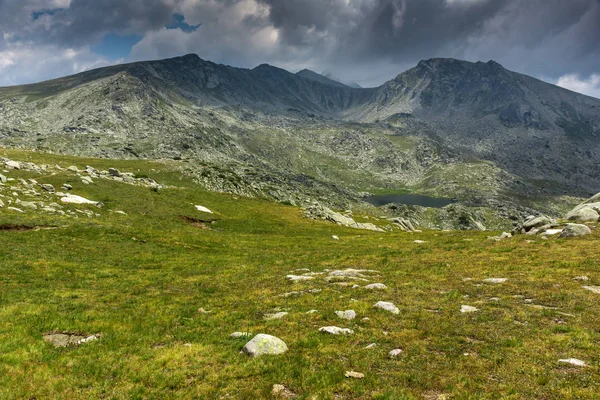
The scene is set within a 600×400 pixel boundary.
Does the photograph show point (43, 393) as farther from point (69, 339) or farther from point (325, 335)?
point (325, 335)

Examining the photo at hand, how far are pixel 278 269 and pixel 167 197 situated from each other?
57.2m

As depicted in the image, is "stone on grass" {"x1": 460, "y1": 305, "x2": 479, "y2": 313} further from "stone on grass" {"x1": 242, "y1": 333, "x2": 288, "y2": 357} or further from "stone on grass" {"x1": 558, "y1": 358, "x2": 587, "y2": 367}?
"stone on grass" {"x1": 242, "y1": 333, "x2": 288, "y2": 357}

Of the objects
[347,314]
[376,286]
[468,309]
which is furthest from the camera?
[376,286]

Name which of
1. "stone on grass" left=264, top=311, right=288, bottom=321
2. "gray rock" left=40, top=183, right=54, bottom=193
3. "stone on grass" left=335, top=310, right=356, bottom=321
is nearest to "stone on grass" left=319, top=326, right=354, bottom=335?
"stone on grass" left=335, top=310, right=356, bottom=321

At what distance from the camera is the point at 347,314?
62.4ft

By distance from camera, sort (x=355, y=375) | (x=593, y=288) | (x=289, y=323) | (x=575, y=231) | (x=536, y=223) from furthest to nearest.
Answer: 1. (x=536, y=223)
2. (x=575, y=231)
3. (x=593, y=288)
4. (x=289, y=323)
5. (x=355, y=375)

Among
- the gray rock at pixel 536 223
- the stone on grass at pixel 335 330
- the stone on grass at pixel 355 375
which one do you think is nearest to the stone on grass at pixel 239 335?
the stone on grass at pixel 335 330

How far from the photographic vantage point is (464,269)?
29.9 metres

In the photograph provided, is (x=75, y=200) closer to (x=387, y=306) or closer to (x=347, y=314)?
(x=347, y=314)

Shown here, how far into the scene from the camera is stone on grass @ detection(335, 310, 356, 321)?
1878 centimetres

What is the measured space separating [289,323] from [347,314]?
347 cm

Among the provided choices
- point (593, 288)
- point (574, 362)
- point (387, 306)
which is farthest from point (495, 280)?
point (574, 362)

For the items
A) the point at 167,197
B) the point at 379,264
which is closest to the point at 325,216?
the point at 167,197

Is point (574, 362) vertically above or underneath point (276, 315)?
above
